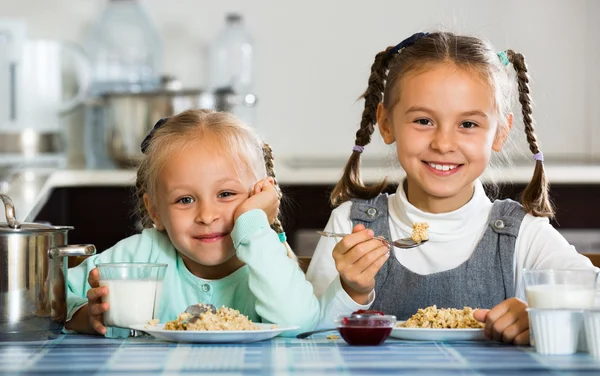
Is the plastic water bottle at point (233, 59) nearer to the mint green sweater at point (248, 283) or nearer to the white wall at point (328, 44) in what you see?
the white wall at point (328, 44)

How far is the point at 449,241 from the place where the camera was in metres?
1.68

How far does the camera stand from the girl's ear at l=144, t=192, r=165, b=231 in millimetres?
1575

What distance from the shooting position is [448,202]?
169 centimetres

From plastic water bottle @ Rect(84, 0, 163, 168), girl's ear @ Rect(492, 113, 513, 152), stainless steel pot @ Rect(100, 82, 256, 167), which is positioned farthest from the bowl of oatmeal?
plastic water bottle @ Rect(84, 0, 163, 168)

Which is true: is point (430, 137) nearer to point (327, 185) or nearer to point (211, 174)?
point (211, 174)

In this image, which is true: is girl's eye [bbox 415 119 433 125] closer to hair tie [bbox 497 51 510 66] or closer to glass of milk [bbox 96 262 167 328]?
hair tie [bbox 497 51 510 66]

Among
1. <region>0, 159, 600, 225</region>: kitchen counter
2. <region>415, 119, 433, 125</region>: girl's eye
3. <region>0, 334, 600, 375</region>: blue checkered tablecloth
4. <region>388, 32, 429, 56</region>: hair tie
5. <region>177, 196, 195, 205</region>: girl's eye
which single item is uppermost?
<region>388, 32, 429, 56</region>: hair tie

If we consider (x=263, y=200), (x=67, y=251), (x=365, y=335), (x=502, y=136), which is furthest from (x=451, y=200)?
(x=67, y=251)

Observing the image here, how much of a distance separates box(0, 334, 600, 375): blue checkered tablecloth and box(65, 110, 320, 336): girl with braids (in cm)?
17

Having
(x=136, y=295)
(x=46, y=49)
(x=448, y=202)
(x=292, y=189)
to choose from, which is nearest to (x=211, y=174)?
(x=136, y=295)

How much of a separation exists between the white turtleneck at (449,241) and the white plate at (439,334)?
407mm

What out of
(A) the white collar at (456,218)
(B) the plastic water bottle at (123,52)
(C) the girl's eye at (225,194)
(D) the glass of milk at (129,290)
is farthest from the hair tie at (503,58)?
(B) the plastic water bottle at (123,52)

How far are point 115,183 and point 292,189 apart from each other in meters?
0.56

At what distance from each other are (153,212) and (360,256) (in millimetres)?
452
